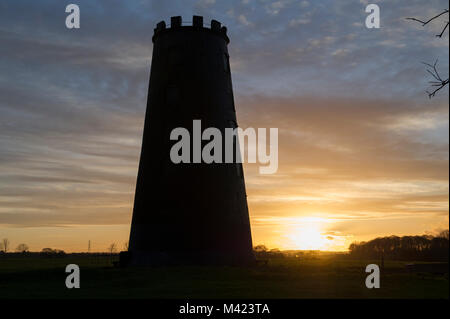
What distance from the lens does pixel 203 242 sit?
83.6 feet

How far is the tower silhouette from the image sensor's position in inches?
1006

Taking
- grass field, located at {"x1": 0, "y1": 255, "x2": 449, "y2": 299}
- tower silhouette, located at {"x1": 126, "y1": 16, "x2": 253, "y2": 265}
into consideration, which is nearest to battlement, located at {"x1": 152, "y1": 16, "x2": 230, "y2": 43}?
tower silhouette, located at {"x1": 126, "y1": 16, "x2": 253, "y2": 265}

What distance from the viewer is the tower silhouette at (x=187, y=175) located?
25.6m

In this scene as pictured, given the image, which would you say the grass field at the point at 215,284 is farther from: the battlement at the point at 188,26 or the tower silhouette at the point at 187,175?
the battlement at the point at 188,26

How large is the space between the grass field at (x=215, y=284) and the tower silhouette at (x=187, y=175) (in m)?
3.29

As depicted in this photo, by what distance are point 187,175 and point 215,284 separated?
9041mm

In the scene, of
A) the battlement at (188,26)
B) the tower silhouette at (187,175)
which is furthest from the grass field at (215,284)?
the battlement at (188,26)

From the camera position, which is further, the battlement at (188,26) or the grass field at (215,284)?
the battlement at (188,26)
